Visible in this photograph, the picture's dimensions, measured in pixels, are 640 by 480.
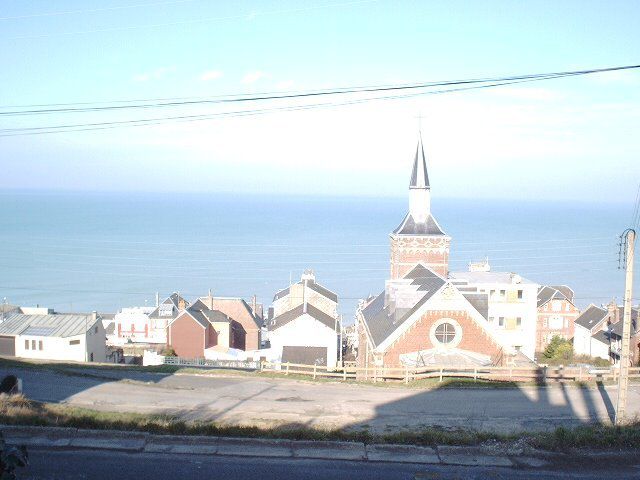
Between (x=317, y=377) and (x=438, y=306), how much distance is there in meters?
6.92

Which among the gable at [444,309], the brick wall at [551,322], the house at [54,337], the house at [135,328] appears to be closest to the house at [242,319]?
the house at [135,328]

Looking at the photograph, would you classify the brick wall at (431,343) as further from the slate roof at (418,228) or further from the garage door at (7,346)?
the garage door at (7,346)

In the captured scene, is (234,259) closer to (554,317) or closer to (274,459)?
(554,317)

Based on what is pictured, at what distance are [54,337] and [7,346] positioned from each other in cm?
364

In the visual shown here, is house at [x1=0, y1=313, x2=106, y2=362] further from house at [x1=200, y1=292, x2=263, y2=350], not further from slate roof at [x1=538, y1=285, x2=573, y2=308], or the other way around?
slate roof at [x1=538, y1=285, x2=573, y2=308]

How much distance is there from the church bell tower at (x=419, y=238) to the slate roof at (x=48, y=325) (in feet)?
70.5

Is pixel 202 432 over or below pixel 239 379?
over

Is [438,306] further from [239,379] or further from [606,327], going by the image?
[606,327]

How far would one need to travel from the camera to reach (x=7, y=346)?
1644 inches

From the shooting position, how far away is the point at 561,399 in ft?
69.7

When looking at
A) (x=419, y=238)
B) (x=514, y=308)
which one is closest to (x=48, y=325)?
(x=419, y=238)

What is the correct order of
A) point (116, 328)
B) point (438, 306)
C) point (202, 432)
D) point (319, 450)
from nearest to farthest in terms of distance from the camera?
point (319, 450)
point (202, 432)
point (438, 306)
point (116, 328)

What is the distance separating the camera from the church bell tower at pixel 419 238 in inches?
1866

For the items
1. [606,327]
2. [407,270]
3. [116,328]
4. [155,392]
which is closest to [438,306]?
[155,392]
